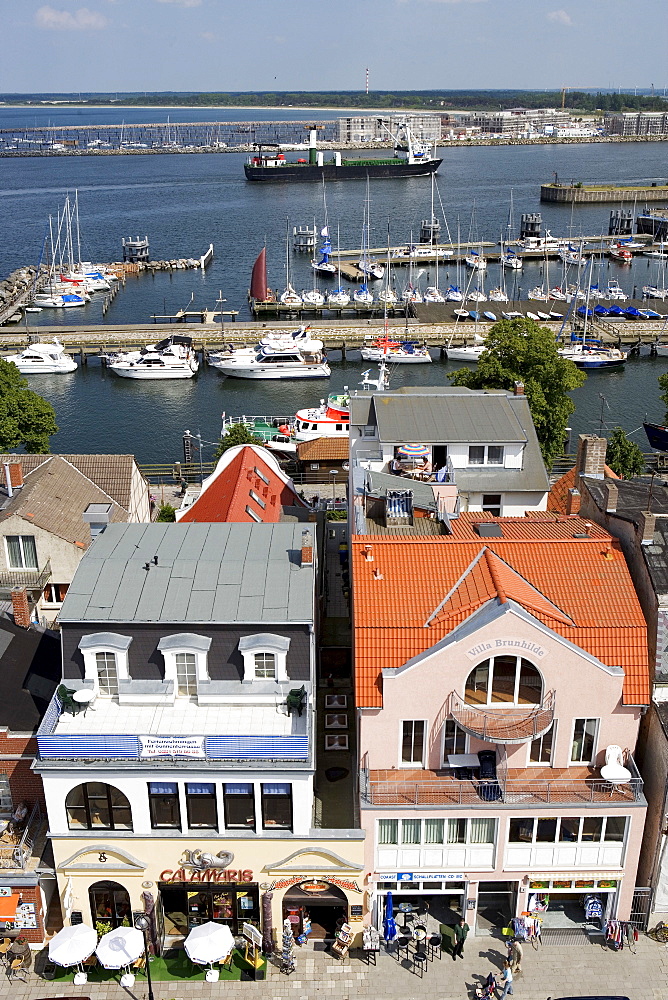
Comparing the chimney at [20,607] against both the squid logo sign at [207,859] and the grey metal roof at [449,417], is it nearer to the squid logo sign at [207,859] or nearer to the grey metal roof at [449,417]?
A: the squid logo sign at [207,859]

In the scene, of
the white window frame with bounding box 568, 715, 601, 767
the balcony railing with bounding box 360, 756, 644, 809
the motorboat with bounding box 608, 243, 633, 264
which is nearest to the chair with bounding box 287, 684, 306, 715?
the balcony railing with bounding box 360, 756, 644, 809

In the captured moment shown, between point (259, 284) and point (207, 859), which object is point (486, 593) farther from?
point (259, 284)

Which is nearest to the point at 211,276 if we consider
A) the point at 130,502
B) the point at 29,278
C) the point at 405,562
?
the point at 29,278

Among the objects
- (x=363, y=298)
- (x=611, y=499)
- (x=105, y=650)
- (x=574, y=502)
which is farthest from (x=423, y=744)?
(x=363, y=298)

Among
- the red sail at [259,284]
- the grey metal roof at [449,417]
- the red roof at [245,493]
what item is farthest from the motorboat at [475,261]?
the red roof at [245,493]

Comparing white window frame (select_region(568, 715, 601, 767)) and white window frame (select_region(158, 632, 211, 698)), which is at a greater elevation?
white window frame (select_region(158, 632, 211, 698))

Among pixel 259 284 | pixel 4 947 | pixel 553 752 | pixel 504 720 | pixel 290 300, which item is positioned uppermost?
pixel 504 720

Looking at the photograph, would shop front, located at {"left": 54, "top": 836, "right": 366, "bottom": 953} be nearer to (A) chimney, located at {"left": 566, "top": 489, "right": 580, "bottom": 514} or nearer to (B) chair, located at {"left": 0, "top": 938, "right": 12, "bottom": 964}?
(B) chair, located at {"left": 0, "top": 938, "right": 12, "bottom": 964}
